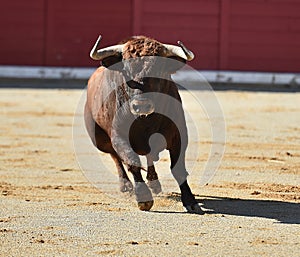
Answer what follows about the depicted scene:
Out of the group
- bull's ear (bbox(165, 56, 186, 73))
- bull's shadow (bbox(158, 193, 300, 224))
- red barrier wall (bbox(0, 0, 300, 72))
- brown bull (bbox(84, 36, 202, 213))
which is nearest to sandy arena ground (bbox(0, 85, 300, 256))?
bull's shadow (bbox(158, 193, 300, 224))

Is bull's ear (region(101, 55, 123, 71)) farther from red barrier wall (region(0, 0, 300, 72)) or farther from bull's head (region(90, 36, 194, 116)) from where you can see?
red barrier wall (region(0, 0, 300, 72))

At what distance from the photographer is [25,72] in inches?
456

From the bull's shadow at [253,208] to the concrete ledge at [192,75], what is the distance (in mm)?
6619

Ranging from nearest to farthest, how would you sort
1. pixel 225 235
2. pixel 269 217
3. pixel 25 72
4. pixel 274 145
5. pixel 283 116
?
pixel 225 235
pixel 269 217
pixel 274 145
pixel 283 116
pixel 25 72

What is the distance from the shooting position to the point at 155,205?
4.44 meters

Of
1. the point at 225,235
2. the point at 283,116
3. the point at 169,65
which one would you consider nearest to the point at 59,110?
the point at 283,116

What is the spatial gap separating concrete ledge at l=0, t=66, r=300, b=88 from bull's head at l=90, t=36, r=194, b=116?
6.70 m

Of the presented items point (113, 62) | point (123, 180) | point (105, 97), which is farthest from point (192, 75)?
point (113, 62)

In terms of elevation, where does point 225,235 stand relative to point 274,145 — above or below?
above

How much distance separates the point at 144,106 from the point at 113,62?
44cm

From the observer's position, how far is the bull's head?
4.19 meters

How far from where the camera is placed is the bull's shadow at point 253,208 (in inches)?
163

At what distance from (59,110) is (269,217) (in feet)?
15.7

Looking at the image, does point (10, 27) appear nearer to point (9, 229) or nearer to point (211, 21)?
point (211, 21)
